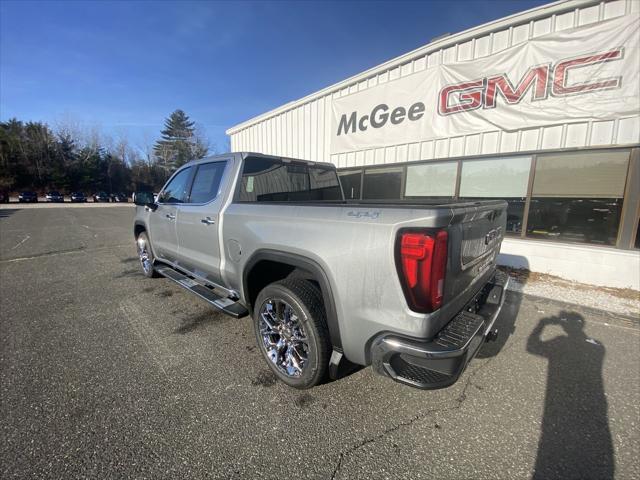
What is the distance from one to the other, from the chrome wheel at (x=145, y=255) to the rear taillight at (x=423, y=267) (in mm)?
4750

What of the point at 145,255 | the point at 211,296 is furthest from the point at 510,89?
the point at 145,255

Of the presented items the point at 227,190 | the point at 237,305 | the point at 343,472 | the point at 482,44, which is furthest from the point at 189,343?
the point at 482,44

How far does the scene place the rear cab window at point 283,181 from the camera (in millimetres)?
3018

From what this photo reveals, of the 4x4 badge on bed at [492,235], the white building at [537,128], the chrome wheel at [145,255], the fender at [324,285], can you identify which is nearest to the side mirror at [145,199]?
the chrome wheel at [145,255]

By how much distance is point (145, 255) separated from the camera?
16.9ft

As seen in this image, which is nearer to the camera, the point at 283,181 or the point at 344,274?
the point at 344,274

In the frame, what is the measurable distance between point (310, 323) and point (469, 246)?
4.10ft

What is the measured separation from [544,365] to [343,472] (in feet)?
7.49

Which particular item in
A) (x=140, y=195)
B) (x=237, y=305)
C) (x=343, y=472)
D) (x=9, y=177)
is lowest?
(x=343, y=472)

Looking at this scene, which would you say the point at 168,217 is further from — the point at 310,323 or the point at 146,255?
the point at 310,323

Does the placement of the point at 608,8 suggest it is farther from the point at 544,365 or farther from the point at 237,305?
the point at 237,305

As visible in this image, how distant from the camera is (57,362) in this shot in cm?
263

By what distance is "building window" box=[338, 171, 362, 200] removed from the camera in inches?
335

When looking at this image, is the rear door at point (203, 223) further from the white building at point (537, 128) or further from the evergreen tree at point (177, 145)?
the evergreen tree at point (177, 145)
